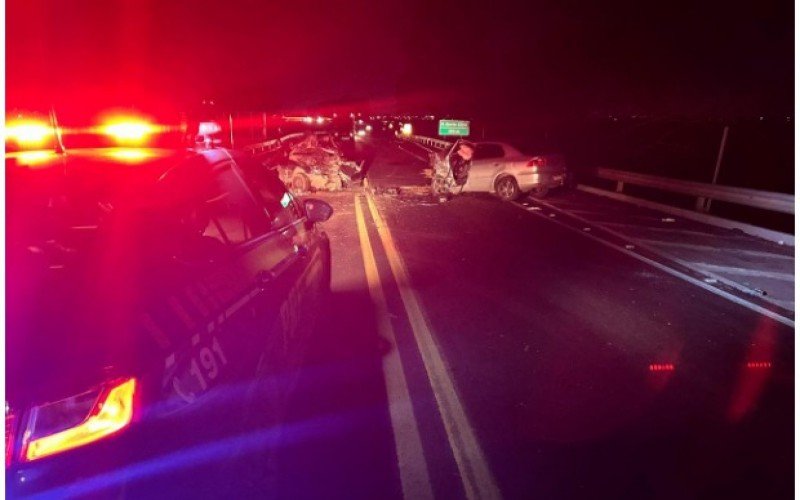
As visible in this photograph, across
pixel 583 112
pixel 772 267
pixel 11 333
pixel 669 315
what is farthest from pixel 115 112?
pixel 583 112

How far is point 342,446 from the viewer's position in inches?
134

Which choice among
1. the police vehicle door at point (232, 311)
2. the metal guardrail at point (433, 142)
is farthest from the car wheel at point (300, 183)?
the metal guardrail at point (433, 142)

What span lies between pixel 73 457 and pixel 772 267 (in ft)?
30.1

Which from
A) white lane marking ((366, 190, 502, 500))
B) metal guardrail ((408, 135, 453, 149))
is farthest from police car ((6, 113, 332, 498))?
metal guardrail ((408, 135, 453, 149))

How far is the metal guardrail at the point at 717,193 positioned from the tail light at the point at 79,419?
449 inches

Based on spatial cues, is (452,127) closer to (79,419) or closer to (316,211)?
(316,211)

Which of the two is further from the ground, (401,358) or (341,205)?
(341,205)

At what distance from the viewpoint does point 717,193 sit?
1203cm

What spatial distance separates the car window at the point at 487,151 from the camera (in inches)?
618

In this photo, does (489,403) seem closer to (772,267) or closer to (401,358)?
(401,358)

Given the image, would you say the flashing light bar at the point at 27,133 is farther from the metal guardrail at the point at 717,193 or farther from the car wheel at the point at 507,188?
the car wheel at the point at 507,188

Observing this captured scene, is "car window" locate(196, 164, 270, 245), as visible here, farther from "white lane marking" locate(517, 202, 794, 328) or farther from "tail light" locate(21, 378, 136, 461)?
"white lane marking" locate(517, 202, 794, 328)

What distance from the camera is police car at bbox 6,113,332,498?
1.77m

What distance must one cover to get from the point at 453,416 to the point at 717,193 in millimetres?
10826
